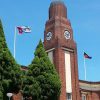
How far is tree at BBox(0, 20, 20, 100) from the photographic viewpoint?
127 feet

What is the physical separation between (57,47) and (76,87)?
19.8 ft

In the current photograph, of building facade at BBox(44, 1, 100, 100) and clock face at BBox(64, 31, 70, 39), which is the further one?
clock face at BBox(64, 31, 70, 39)

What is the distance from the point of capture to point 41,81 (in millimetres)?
43594

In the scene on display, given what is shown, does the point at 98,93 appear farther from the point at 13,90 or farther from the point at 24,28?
the point at 13,90

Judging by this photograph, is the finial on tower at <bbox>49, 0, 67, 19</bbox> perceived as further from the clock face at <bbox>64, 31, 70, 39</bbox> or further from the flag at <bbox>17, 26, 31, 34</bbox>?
the flag at <bbox>17, 26, 31, 34</bbox>

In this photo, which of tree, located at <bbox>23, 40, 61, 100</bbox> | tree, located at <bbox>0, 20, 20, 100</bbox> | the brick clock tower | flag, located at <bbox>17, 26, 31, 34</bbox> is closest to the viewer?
tree, located at <bbox>0, 20, 20, 100</bbox>

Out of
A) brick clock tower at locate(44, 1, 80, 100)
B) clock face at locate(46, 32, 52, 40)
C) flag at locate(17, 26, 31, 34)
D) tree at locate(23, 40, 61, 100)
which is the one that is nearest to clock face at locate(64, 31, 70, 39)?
brick clock tower at locate(44, 1, 80, 100)

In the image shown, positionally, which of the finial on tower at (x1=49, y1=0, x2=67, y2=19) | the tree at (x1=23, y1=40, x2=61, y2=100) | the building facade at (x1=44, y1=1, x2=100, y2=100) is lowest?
the tree at (x1=23, y1=40, x2=61, y2=100)

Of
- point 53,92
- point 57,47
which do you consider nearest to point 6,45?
point 53,92

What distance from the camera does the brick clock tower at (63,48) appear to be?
2106 inches

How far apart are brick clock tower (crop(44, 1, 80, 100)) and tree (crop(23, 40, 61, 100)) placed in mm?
8423

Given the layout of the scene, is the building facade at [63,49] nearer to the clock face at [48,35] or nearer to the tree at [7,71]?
the clock face at [48,35]

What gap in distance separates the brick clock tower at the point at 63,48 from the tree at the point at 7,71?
1397 cm

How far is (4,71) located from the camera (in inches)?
1527
